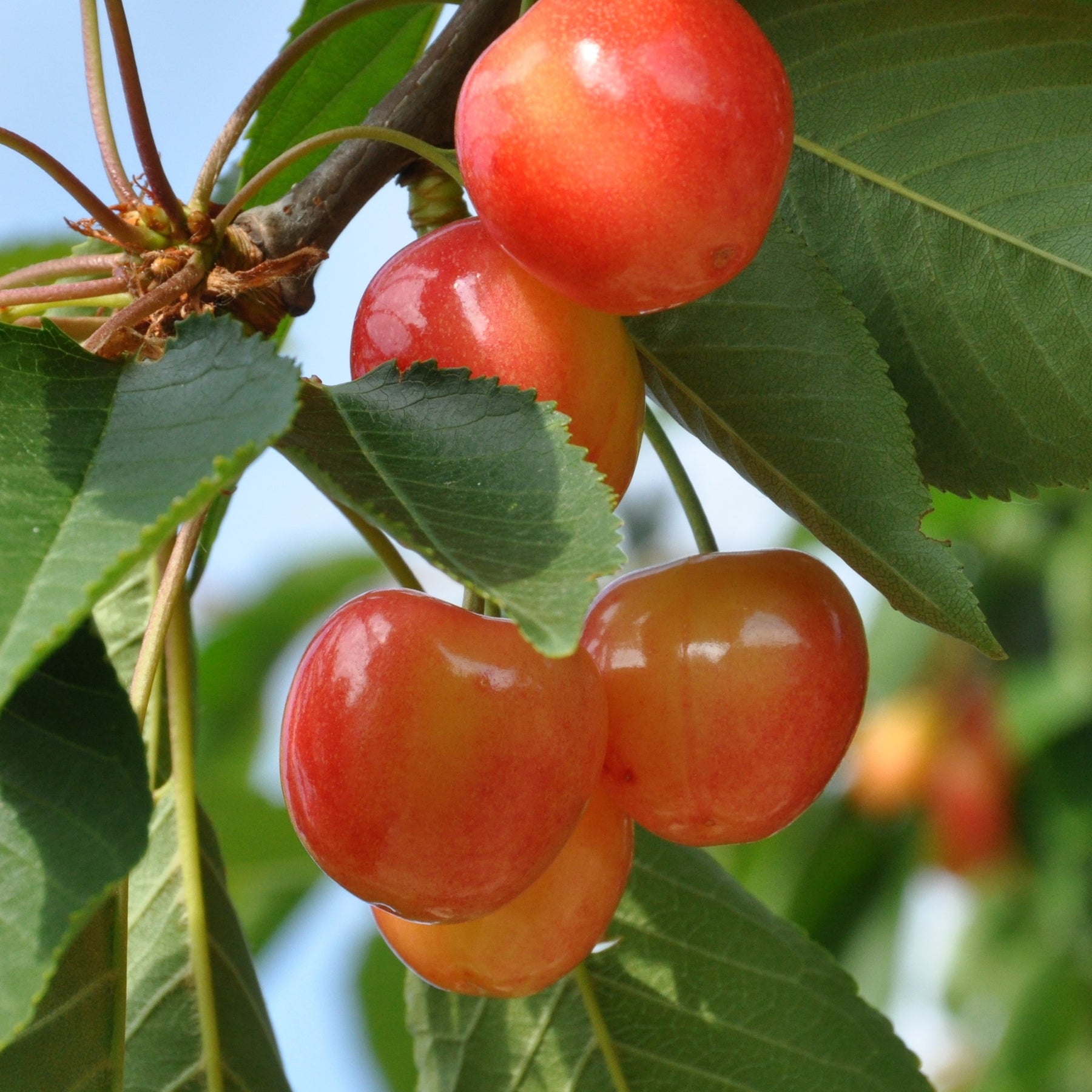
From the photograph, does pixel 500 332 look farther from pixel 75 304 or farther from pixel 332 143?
pixel 75 304

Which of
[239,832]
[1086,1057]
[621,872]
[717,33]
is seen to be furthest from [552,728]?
[1086,1057]

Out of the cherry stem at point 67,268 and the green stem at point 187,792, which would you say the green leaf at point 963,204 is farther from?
the green stem at point 187,792

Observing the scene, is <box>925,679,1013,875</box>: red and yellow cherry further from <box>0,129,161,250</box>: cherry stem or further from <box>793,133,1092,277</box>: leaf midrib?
<box>0,129,161,250</box>: cherry stem

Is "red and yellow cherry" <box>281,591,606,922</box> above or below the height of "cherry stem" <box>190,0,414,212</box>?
below

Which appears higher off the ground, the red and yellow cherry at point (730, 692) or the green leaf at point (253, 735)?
the red and yellow cherry at point (730, 692)

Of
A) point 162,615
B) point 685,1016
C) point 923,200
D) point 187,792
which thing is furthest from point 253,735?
point 923,200

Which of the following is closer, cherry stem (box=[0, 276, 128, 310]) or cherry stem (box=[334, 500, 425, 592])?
cherry stem (box=[0, 276, 128, 310])

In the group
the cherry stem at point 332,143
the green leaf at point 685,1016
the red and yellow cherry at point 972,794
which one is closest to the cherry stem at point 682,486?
the cherry stem at point 332,143

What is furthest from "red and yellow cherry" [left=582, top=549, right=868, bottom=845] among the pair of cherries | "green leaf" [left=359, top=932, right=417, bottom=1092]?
"green leaf" [left=359, top=932, right=417, bottom=1092]
